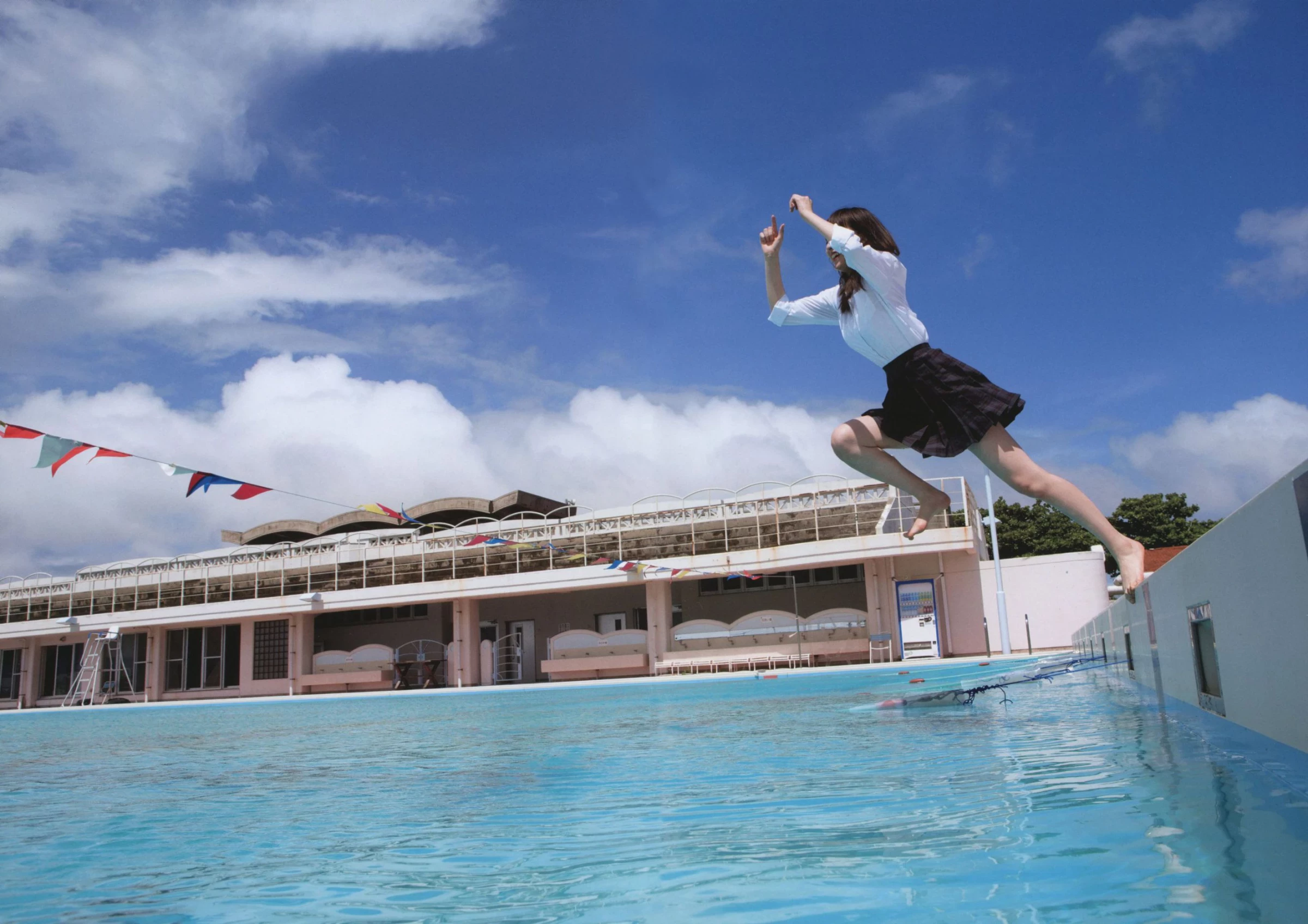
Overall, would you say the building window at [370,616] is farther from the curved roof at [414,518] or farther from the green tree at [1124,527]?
the green tree at [1124,527]

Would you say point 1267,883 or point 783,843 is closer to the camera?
point 1267,883

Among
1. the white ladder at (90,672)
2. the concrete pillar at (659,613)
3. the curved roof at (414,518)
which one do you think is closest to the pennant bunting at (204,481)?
the concrete pillar at (659,613)

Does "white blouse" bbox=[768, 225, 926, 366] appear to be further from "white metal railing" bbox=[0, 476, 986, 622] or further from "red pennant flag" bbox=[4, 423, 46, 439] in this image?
"white metal railing" bbox=[0, 476, 986, 622]

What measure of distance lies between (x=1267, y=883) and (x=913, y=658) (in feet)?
72.2

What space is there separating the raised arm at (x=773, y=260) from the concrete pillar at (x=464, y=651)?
83.8 feet

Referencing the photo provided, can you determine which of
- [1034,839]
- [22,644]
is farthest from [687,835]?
[22,644]

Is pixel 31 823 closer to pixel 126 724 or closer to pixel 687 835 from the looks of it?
pixel 687 835

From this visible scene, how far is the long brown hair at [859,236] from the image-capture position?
10.3ft

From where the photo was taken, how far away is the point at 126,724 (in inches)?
569

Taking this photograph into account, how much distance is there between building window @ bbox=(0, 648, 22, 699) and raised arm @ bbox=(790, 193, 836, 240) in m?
41.1

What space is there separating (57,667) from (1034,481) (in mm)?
40320

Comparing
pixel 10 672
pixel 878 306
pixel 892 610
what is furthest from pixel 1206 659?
pixel 10 672

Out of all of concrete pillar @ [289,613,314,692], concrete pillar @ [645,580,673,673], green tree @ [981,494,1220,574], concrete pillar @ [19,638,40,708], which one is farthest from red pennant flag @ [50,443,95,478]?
green tree @ [981,494,1220,574]

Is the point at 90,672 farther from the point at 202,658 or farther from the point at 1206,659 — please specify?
the point at 1206,659
